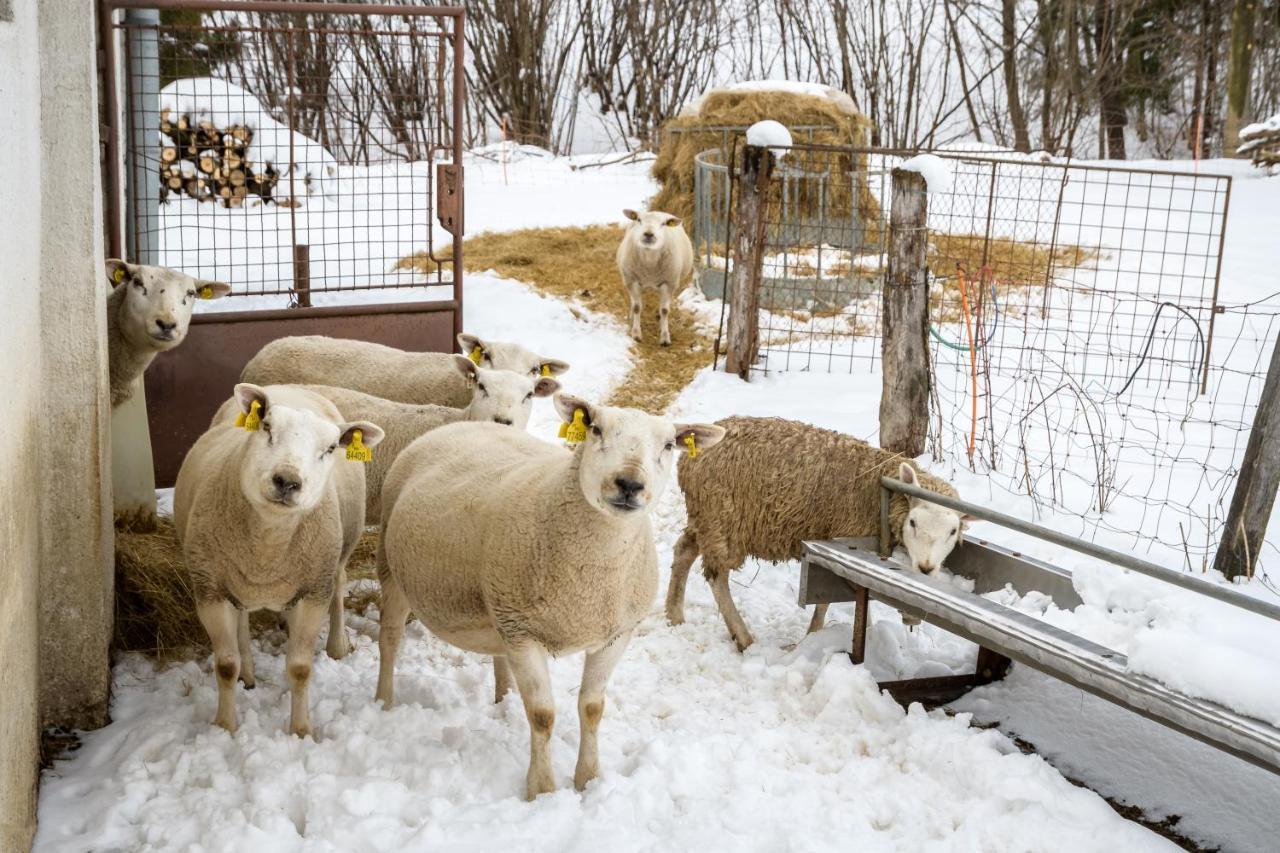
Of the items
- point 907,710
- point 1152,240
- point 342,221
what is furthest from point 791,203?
point 907,710

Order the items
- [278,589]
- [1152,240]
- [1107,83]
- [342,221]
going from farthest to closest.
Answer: [1107,83], [1152,240], [342,221], [278,589]

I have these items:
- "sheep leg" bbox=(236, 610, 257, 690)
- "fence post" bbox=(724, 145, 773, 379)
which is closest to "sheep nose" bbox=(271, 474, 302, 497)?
"sheep leg" bbox=(236, 610, 257, 690)

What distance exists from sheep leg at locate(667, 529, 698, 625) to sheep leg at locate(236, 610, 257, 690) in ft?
6.25

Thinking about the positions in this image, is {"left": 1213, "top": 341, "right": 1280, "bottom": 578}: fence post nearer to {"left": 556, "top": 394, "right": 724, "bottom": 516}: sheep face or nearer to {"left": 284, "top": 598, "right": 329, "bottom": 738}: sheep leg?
{"left": 556, "top": 394, "right": 724, "bottom": 516}: sheep face

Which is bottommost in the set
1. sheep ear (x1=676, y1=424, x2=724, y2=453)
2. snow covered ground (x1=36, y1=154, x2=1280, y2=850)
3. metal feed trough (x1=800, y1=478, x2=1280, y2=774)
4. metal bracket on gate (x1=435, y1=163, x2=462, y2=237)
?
snow covered ground (x1=36, y1=154, x2=1280, y2=850)

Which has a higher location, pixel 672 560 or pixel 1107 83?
pixel 1107 83

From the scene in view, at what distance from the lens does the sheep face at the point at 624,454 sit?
12.0ft

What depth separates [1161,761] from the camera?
13.6 feet

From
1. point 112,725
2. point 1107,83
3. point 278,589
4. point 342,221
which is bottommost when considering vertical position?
point 112,725

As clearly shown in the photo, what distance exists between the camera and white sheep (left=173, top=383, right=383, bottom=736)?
4168 mm

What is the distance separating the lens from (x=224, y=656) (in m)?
4.45

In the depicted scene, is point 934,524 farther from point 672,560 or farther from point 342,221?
point 342,221

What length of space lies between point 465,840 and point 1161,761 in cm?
240

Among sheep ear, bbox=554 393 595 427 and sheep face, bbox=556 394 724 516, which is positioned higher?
sheep ear, bbox=554 393 595 427
